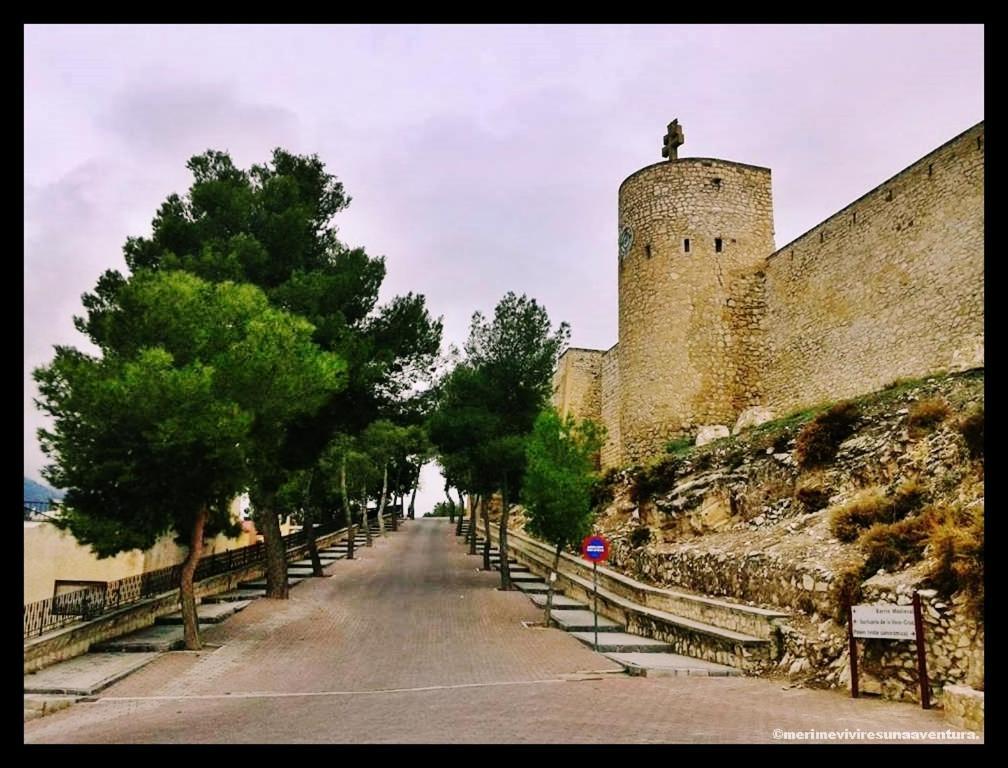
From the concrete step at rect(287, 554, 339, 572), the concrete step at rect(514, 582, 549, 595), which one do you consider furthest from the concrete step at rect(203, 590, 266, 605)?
the concrete step at rect(514, 582, 549, 595)

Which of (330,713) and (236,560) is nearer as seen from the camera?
(330,713)

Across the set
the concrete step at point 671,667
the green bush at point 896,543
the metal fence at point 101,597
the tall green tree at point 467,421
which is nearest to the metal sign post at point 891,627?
the green bush at point 896,543

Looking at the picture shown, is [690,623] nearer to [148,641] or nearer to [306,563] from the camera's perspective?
[148,641]

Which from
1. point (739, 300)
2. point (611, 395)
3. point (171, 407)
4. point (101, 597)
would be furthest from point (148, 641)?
point (611, 395)

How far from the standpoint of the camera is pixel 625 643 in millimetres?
14617

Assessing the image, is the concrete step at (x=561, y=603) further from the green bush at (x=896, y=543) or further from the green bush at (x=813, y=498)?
the green bush at (x=896, y=543)

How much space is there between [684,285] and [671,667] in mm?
16811
